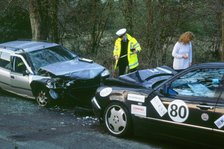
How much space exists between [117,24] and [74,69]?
20.5 ft

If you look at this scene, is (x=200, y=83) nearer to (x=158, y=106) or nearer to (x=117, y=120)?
(x=158, y=106)

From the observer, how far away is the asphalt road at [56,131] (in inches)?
296

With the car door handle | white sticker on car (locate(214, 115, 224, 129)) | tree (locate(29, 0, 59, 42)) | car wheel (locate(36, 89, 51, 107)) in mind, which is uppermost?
tree (locate(29, 0, 59, 42))

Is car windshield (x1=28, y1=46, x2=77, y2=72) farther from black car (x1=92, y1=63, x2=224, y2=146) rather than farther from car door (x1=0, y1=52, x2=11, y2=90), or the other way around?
black car (x1=92, y1=63, x2=224, y2=146)

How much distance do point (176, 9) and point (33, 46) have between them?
505 cm

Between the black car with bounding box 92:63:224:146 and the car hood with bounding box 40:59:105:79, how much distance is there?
229cm

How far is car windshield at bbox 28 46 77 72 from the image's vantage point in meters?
11.8

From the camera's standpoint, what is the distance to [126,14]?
1566cm

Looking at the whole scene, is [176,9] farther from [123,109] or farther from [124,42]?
[123,109]

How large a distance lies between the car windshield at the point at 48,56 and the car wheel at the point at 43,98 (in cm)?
84

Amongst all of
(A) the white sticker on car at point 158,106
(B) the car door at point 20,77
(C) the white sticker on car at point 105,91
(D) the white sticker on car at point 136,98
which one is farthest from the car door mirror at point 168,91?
(B) the car door at point 20,77

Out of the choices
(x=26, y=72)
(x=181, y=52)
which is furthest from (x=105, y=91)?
(x=26, y=72)

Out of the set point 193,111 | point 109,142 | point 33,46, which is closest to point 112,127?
point 109,142

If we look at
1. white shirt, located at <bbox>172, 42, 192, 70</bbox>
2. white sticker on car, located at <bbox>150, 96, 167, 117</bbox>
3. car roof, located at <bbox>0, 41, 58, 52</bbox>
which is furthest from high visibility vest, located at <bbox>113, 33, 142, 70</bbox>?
white sticker on car, located at <bbox>150, 96, 167, 117</bbox>
